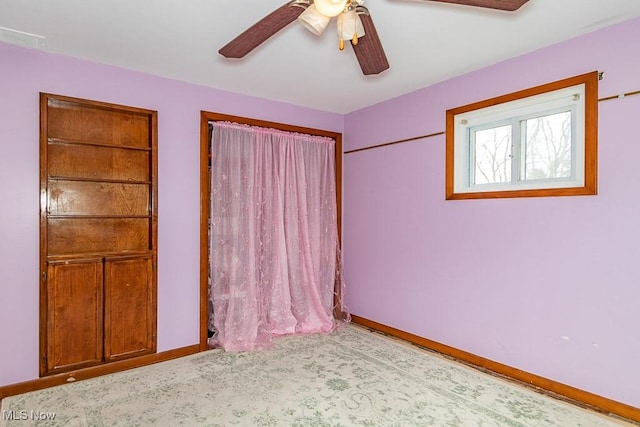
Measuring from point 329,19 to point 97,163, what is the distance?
2.41 meters

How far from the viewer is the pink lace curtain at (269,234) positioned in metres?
3.49

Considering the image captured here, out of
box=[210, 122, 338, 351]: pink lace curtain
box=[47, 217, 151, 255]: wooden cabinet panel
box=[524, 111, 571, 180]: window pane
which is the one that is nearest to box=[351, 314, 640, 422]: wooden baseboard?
box=[210, 122, 338, 351]: pink lace curtain

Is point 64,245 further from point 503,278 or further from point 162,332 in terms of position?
point 503,278

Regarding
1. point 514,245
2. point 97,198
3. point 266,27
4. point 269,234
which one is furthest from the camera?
point 269,234

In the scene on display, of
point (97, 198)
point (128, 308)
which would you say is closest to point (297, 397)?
point (128, 308)

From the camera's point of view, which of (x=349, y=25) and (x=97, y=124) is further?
(x=97, y=124)

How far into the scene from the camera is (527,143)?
2.89 m

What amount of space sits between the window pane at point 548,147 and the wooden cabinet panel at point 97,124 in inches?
129

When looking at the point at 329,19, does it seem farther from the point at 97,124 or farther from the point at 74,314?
the point at 74,314

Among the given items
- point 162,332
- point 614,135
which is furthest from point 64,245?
point 614,135

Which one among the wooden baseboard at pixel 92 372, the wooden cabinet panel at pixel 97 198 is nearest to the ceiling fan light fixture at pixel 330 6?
the wooden cabinet panel at pixel 97 198

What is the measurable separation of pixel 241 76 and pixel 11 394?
304 centimetres

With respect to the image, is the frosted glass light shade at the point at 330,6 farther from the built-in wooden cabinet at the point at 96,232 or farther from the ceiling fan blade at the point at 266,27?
the built-in wooden cabinet at the point at 96,232

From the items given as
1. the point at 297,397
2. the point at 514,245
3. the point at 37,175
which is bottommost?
the point at 297,397
